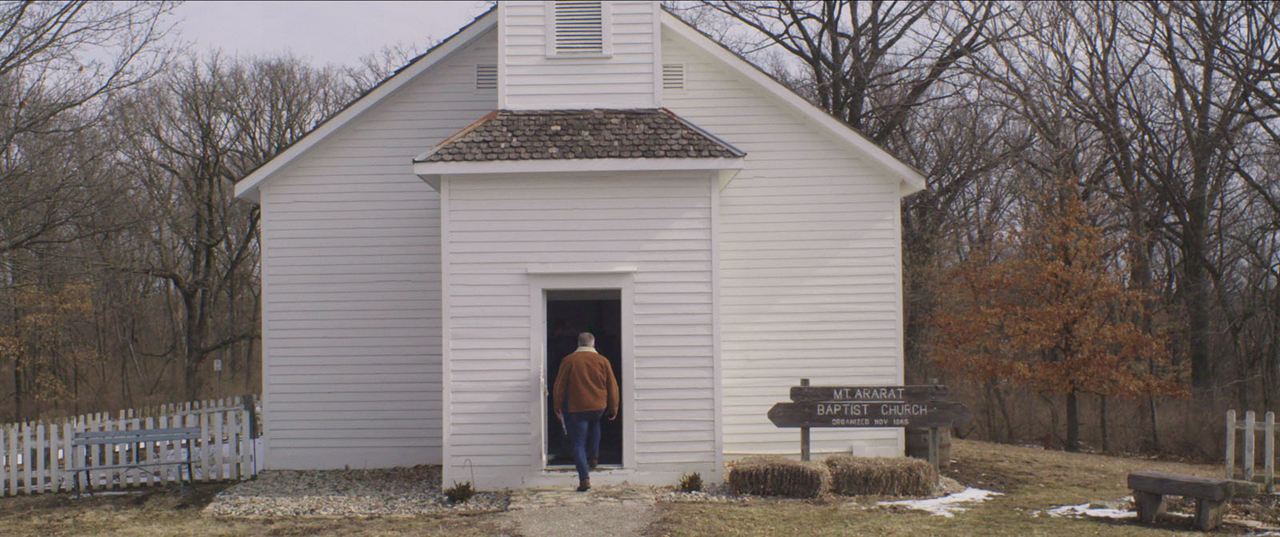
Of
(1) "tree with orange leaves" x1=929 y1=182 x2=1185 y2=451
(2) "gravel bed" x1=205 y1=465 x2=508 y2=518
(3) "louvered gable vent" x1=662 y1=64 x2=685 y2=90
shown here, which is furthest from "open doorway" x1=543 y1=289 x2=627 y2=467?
(1) "tree with orange leaves" x1=929 y1=182 x2=1185 y2=451

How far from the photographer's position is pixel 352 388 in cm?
1600

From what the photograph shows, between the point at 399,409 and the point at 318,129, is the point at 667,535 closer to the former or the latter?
the point at 399,409

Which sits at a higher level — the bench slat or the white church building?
the white church building

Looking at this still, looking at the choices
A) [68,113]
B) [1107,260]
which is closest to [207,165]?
[68,113]

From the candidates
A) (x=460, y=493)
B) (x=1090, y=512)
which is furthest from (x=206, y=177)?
(x=1090, y=512)

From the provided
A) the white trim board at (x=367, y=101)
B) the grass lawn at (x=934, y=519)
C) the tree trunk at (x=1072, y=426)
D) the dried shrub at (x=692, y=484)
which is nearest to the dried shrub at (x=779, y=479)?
the grass lawn at (x=934, y=519)

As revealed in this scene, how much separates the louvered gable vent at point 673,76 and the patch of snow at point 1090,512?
7.53m

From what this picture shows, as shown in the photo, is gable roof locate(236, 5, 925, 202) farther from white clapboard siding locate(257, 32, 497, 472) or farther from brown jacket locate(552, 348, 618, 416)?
brown jacket locate(552, 348, 618, 416)

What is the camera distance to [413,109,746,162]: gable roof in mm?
13133

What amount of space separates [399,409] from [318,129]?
403 cm

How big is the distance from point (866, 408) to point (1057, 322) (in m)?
8.90

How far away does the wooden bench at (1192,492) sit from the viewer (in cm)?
1109

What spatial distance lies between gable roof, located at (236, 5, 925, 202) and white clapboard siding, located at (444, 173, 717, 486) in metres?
3.05

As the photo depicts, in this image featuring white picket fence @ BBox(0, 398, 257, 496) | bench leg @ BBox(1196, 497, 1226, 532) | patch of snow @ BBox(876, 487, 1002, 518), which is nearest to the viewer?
bench leg @ BBox(1196, 497, 1226, 532)
